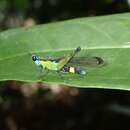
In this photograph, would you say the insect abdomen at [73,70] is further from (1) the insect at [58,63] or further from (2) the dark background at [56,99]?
(2) the dark background at [56,99]

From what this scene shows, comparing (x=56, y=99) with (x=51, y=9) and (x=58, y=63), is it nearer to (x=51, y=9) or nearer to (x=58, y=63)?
(x=51, y=9)

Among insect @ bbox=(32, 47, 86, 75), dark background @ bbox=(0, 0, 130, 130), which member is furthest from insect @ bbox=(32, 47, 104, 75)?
dark background @ bbox=(0, 0, 130, 130)

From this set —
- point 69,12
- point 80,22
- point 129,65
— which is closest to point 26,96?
point 69,12

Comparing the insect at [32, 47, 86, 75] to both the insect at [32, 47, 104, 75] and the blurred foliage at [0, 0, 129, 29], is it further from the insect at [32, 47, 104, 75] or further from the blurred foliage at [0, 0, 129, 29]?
the blurred foliage at [0, 0, 129, 29]

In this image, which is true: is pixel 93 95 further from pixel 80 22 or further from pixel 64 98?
pixel 80 22

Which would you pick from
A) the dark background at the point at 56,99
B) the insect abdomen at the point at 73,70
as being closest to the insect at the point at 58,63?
the insect abdomen at the point at 73,70

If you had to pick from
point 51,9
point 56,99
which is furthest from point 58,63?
point 56,99
